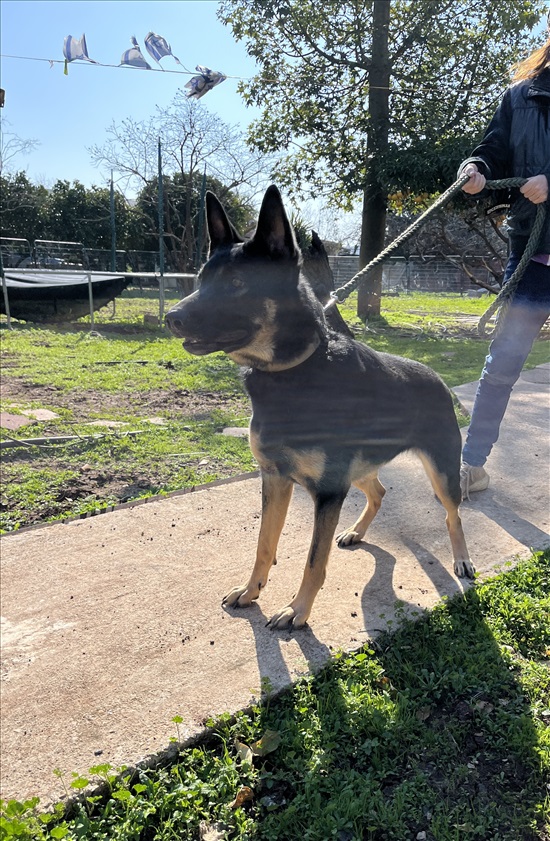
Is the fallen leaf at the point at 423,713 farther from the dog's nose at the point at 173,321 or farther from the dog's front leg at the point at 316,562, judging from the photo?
the dog's nose at the point at 173,321

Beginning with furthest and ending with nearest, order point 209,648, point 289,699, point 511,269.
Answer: point 511,269 → point 209,648 → point 289,699

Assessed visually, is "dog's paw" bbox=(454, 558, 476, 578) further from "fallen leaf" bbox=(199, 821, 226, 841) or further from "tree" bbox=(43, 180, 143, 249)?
"tree" bbox=(43, 180, 143, 249)

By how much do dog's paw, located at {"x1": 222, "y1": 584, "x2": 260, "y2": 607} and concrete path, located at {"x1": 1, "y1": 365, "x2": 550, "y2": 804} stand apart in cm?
5

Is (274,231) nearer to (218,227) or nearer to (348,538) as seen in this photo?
(218,227)

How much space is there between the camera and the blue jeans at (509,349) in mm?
3457

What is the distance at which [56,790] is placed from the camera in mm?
1808

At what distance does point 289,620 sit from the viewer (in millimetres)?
2566

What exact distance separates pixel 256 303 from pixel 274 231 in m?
0.29

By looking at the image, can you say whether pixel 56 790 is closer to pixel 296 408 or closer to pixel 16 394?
pixel 296 408

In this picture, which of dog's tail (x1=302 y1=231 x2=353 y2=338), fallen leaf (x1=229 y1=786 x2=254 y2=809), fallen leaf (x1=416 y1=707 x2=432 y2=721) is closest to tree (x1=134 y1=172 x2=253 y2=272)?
dog's tail (x1=302 y1=231 x2=353 y2=338)

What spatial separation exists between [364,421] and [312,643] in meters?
0.99

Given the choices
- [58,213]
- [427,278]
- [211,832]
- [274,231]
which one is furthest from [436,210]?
[58,213]

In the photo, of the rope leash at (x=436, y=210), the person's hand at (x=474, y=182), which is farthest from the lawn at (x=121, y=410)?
the person's hand at (x=474, y=182)

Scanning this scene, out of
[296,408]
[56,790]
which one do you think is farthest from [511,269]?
[56,790]
